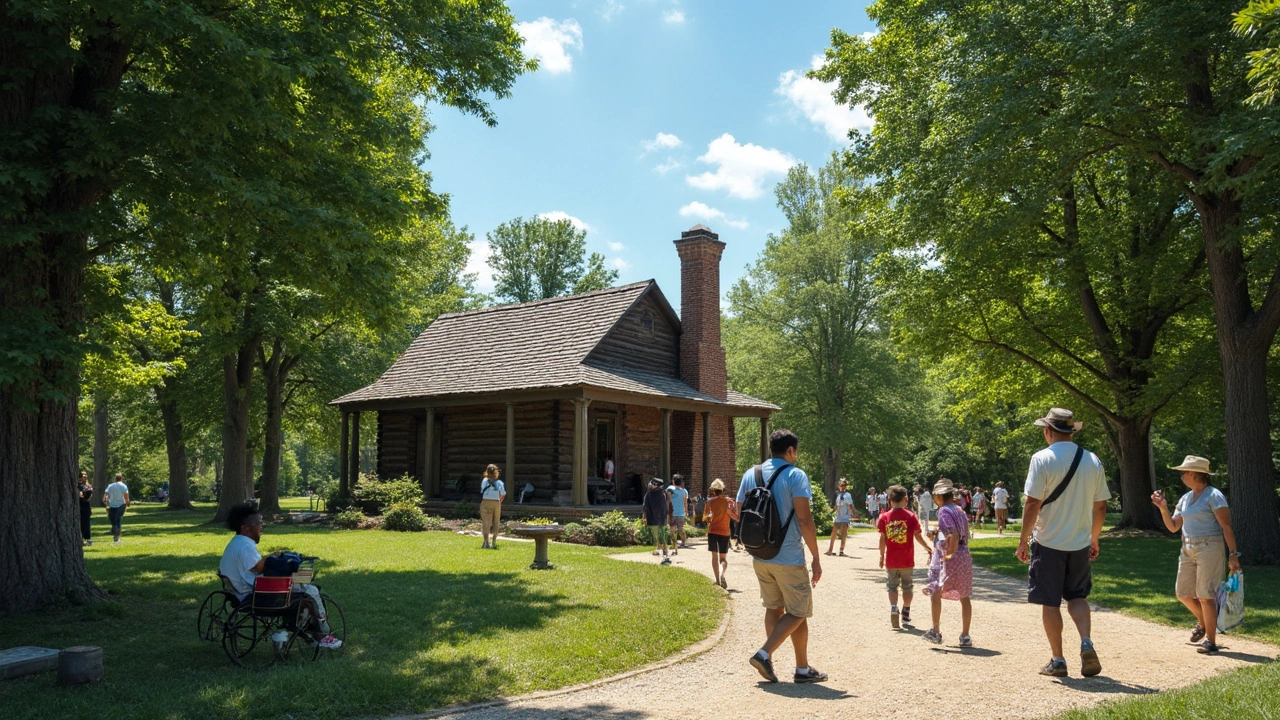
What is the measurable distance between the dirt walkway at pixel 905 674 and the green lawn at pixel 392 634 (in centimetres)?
56

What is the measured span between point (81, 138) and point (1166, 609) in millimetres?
13860

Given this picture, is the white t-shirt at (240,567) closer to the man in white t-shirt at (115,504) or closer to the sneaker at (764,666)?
the sneaker at (764,666)

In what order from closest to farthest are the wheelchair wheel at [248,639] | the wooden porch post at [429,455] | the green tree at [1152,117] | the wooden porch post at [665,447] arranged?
the wheelchair wheel at [248,639], the green tree at [1152,117], the wooden porch post at [665,447], the wooden porch post at [429,455]

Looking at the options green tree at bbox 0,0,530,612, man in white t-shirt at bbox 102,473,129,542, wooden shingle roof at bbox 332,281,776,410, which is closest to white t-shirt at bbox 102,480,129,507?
man in white t-shirt at bbox 102,473,129,542

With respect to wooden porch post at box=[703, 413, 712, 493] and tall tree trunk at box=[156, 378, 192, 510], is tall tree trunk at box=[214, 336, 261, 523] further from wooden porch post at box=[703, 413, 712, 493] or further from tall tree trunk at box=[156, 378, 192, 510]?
wooden porch post at box=[703, 413, 712, 493]

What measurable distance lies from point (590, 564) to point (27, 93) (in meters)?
10.5

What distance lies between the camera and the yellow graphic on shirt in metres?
9.67

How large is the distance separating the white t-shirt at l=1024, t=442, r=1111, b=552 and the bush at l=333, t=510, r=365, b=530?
19.7m

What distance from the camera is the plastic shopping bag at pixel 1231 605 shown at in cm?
827

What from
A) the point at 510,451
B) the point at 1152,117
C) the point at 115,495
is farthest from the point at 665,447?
the point at 1152,117

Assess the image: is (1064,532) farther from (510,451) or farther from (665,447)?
(665,447)

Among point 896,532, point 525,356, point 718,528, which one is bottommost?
point 718,528

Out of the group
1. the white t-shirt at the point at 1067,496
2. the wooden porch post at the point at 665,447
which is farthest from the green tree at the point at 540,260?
the white t-shirt at the point at 1067,496

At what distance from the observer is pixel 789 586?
6766mm
